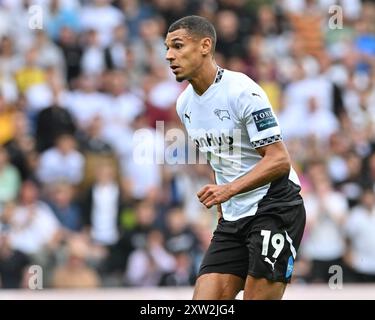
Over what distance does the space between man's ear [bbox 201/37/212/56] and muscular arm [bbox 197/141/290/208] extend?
0.81 metres

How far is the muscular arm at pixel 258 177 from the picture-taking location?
22.7ft

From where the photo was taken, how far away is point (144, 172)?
13.6 meters

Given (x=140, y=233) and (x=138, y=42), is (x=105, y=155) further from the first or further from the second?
(x=138, y=42)

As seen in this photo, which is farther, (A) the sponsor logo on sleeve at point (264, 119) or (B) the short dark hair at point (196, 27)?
(B) the short dark hair at point (196, 27)

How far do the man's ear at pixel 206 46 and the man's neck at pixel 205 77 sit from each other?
76 mm

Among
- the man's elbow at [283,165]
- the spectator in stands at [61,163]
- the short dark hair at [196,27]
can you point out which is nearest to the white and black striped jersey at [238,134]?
the man's elbow at [283,165]

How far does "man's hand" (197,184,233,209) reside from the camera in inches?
272

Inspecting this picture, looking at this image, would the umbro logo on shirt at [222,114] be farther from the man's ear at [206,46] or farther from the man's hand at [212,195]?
the man's hand at [212,195]

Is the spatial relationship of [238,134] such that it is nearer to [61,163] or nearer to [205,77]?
[205,77]

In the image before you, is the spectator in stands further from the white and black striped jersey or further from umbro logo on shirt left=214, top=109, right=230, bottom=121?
umbro logo on shirt left=214, top=109, right=230, bottom=121

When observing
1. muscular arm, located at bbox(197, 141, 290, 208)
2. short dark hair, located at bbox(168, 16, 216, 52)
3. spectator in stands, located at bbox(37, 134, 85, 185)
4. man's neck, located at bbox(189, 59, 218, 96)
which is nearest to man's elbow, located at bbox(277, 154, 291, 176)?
muscular arm, located at bbox(197, 141, 290, 208)

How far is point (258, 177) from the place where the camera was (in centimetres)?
701

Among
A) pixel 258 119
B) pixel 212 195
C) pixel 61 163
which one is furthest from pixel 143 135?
pixel 212 195

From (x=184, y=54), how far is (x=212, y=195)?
3.50 ft
